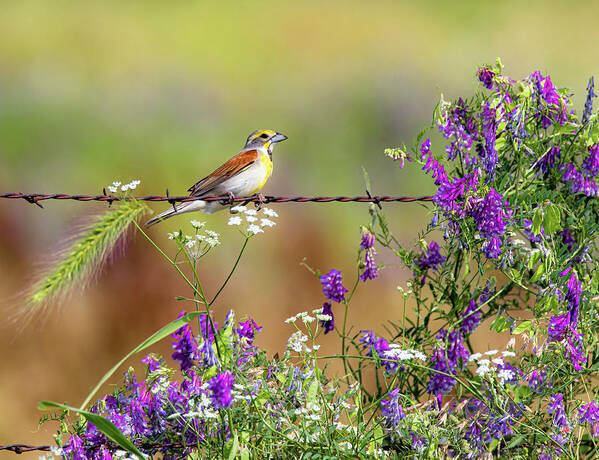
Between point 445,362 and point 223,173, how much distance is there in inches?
47.2

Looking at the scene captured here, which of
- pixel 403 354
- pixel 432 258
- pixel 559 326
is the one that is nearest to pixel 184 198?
pixel 403 354

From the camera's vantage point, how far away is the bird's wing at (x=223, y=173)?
2.86 metres

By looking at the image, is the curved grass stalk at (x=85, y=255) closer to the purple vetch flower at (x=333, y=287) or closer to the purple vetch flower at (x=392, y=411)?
the purple vetch flower at (x=333, y=287)

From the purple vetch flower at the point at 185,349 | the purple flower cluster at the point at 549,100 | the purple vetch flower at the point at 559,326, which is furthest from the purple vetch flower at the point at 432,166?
the purple vetch flower at the point at 185,349

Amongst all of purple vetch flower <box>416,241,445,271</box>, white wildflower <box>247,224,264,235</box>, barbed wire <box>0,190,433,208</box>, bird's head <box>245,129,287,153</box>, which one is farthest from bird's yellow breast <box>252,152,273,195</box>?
white wildflower <box>247,224,264,235</box>

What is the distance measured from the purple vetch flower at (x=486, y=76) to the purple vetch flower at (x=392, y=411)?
119 cm

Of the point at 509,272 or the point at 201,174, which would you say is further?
the point at 201,174

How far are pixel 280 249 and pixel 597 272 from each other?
314cm

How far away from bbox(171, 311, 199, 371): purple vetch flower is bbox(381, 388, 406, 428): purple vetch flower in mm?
627

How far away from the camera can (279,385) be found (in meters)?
2.26

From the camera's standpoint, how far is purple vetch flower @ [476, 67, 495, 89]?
2506 mm

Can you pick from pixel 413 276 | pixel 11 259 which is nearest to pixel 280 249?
pixel 11 259

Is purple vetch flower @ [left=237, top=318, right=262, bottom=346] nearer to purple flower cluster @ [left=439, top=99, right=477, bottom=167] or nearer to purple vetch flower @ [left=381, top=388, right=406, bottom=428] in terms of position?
purple vetch flower @ [left=381, top=388, right=406, bottom=428]

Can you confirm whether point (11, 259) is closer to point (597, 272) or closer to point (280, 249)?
point (280, 249)
